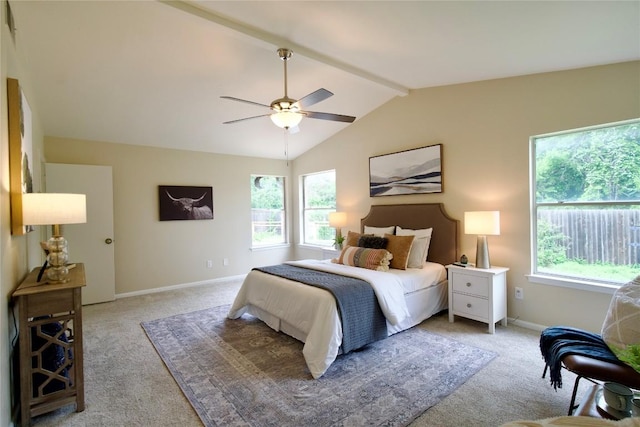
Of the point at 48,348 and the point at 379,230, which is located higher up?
the point at 379,230

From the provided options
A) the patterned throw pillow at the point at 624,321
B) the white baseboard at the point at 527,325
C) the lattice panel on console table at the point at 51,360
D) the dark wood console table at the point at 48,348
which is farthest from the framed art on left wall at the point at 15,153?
the white baseboard at the point at 527,325

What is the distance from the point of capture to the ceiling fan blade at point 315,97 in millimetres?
2625

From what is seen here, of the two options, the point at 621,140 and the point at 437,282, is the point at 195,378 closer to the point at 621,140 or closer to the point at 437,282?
the point at 437,282

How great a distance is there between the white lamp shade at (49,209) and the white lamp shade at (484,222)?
3605mm

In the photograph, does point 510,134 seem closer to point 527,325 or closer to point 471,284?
point 471,284

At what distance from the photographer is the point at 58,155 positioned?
14.5ft

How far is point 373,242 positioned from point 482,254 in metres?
1.24

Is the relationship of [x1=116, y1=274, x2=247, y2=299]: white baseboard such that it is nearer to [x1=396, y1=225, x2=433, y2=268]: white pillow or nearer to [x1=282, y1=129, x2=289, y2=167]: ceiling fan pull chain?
[x1=282, y1=129, x2=289, y2=167]: ceiling fan pull chain

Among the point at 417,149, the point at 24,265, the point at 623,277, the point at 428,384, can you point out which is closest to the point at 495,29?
the point at 417,149

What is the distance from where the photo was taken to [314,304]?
9.20 feet

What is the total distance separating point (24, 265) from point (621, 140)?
5238 millimetres

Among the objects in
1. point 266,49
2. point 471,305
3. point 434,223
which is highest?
point 266,49

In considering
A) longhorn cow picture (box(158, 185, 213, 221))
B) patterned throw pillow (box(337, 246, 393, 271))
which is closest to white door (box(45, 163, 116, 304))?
longhorn cow picture (box(158, 185, 213, 221))

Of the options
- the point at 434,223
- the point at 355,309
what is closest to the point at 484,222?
the point at 434,223
